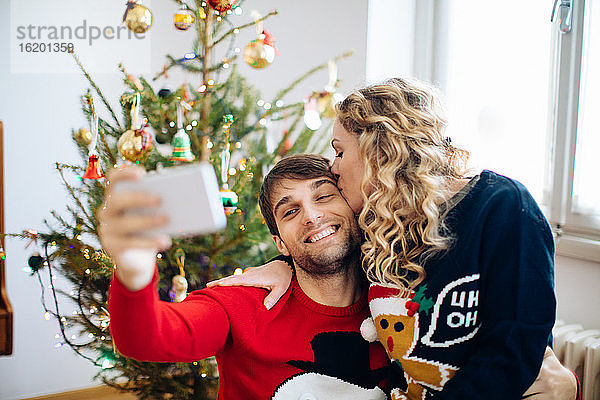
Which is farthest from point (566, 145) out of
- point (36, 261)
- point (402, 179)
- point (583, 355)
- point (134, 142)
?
point (36, 261)

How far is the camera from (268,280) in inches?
56.4

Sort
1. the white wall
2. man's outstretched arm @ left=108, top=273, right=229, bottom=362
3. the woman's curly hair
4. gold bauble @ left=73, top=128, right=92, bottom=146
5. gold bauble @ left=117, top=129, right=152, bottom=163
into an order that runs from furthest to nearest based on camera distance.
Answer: the white wall → gold bauble @ left=73, top=128, right=92, bottom=146 → gold bauble @ left=117, top=129, right=152, bottom=163 → the woman's curly hair → man's outstretched arm @ left=108, top=273, right=229, bottom=362

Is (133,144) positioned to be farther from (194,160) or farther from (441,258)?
(441,258)

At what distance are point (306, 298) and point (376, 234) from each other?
283mm

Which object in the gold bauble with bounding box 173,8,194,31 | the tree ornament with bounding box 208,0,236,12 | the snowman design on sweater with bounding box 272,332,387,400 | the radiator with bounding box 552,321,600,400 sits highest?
the tree ornament with bounding box 208,0,236,12

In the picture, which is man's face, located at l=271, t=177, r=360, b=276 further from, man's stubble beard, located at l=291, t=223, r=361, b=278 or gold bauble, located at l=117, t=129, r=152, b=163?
gold bauble, located at l=117, t=129, r=152, b=163

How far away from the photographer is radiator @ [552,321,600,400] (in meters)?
1.91

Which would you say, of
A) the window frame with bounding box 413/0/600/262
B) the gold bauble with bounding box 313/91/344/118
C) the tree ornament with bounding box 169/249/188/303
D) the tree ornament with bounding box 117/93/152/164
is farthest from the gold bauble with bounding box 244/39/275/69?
the window frame with bounding box 413/0/600/262

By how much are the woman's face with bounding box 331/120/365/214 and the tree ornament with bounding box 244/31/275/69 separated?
0.48 meters

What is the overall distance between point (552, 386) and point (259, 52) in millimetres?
1222

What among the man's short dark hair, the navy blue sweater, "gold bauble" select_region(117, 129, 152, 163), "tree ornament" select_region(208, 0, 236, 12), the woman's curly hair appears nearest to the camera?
the navy blue sweater

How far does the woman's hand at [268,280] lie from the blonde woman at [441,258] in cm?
24

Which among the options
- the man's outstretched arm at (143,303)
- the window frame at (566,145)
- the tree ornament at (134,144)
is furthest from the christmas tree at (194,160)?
the window frame at (566,145)

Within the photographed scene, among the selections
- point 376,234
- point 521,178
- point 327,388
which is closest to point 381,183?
point 376,234
